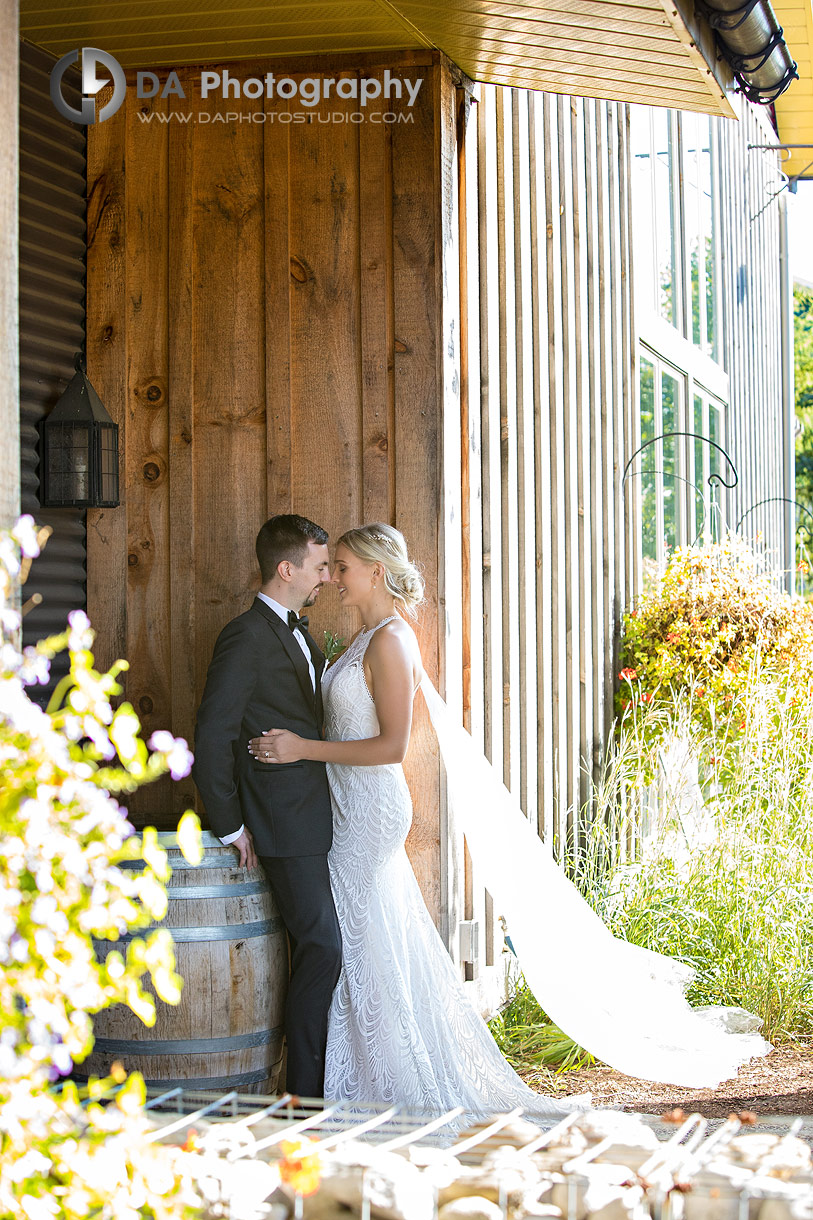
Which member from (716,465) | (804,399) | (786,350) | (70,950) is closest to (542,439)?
(70,950)

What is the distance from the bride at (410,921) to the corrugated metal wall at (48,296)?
1021 mm

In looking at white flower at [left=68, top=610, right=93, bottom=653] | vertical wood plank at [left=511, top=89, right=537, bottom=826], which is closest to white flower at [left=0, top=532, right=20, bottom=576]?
white flower at [left=68, top=610, right=93, bottom=653]

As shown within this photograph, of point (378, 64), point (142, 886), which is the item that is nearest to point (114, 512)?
point (378, 64)

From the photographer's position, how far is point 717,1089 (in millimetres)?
4133

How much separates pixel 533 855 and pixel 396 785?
66 cm

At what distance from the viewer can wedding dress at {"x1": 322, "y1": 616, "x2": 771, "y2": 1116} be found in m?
3.66

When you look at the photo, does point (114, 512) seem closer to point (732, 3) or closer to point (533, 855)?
point (533, 855)

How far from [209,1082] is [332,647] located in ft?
4.68

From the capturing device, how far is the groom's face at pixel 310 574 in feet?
12.3

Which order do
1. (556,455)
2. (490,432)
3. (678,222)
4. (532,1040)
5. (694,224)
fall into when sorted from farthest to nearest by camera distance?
(694,224) < (678,222) < (556,455) < (490,432) < (532,1040)

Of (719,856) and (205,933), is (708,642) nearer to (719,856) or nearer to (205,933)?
(719,856)

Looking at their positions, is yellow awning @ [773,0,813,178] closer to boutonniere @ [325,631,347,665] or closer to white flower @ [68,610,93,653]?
boutonniere @ [325,631,347,665]

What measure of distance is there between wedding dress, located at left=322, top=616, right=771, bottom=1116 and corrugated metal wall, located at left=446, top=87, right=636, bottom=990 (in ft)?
0.91

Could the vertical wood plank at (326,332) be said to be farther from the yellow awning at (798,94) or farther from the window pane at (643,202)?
the yellow awning at (798,94)
